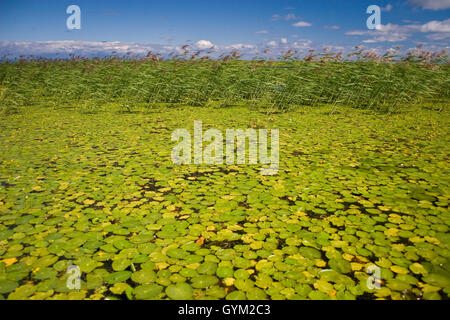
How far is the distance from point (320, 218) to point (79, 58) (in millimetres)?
13417

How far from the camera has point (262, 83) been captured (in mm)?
7996

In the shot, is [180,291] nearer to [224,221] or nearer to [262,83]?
[224,221]

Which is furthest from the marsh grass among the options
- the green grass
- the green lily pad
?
the green lily pad

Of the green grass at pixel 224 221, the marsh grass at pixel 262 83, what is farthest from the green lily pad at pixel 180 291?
the marsh grass at pixel 262 83

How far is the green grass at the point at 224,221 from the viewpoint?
1.72 m

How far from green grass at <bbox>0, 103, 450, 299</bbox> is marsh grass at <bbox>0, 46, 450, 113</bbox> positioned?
3.30 m

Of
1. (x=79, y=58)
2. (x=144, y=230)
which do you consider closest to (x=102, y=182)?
(x=144, y=230)

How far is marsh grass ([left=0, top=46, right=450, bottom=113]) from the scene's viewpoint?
7520mm

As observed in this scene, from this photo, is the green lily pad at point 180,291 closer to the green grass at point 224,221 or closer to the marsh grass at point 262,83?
the green grass at point 224,221

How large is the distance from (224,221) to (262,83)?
249 inches

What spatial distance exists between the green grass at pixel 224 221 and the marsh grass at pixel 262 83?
330 centimetres

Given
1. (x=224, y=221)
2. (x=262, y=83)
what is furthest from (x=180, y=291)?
(x=262, y=83)

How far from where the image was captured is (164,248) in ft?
6.77

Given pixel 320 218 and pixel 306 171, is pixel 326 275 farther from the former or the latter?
pixel 306 171
